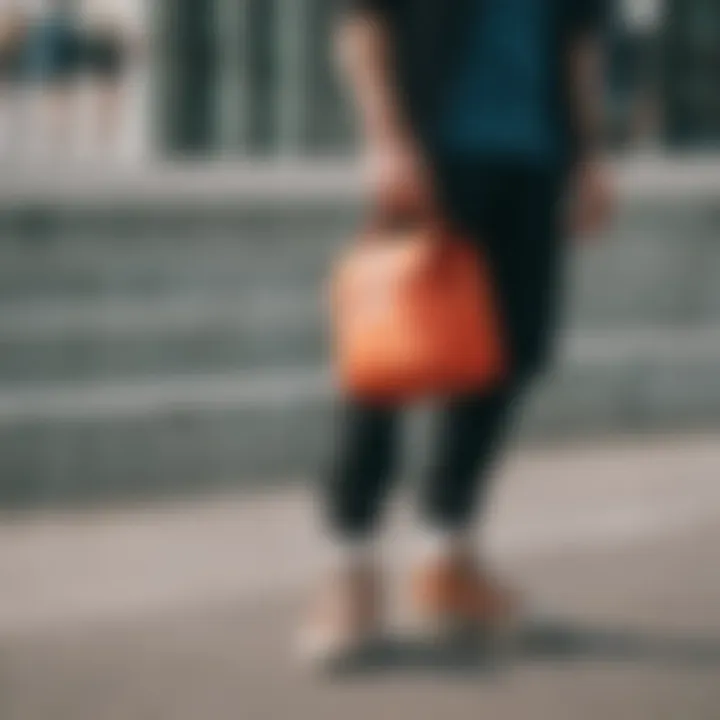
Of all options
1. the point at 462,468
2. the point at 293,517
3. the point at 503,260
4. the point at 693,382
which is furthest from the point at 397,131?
the point at 693,382

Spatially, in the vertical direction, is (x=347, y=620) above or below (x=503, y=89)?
below

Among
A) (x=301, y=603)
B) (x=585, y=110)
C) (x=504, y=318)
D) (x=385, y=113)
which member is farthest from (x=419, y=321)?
(x=301, y=603)

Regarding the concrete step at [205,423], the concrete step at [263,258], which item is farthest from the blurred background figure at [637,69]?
the concrete step at [205,423]

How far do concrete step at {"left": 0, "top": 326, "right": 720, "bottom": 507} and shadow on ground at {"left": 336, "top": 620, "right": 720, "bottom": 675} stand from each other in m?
1.39

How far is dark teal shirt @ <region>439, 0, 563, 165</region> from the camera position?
10.8 feet

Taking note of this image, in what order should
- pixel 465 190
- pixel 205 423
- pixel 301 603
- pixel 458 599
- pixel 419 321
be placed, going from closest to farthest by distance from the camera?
pixel 419 321, pixel 465 190, pixel 458 599, pixel 301 603, pixel 205 423

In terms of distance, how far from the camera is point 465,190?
10.8 feet

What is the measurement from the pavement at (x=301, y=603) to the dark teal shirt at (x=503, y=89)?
3.00 ft

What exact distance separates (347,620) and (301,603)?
1.38ft

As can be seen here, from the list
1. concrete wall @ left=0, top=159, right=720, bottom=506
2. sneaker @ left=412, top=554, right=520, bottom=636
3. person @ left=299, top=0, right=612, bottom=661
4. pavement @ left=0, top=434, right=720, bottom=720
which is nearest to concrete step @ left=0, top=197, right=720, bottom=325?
concrete wall @ left=0, top=159, right=720, bottom=506

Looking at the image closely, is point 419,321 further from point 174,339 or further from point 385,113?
point 174,339

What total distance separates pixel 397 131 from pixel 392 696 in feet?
3.15

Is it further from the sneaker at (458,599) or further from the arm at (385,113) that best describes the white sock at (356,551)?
the arm at (385,113)

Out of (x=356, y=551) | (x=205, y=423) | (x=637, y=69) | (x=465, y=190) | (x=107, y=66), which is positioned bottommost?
(x=205, y=423)
